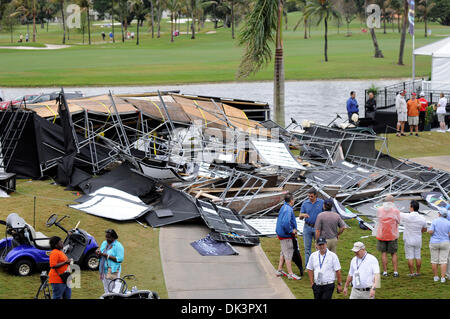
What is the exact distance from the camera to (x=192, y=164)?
20.4 metres

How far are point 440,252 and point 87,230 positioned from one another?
7.36m

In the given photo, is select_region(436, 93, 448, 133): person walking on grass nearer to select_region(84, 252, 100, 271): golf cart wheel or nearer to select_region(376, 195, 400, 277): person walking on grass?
select_region(376, 195, 400, 277): person walking on grass

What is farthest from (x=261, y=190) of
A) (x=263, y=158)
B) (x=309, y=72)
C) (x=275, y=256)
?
(x=309, y=72)

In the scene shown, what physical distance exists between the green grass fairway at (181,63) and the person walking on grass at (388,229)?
1758 inches

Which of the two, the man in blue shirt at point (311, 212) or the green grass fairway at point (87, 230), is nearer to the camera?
the green grass fairway at point (87, 230)

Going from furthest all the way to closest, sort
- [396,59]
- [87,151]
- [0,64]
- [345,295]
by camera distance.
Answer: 1. [396,59]
2. [0,64]
3. [87,151]
4. [345,295]

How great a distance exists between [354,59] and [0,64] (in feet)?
117

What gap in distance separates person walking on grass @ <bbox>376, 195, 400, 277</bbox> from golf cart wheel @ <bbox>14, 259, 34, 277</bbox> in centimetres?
628

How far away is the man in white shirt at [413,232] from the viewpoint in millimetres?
13133

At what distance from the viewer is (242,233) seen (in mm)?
15961

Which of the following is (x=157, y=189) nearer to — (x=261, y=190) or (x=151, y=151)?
(x=261, y=190)

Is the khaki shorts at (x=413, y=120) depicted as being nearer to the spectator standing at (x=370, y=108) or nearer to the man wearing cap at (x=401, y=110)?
the man wearing cap at (x=401, y=110)

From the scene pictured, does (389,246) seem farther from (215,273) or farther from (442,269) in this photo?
(215,273)

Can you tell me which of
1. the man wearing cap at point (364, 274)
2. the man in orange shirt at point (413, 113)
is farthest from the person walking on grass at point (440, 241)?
the man in orange shirt at point (413, 113)
